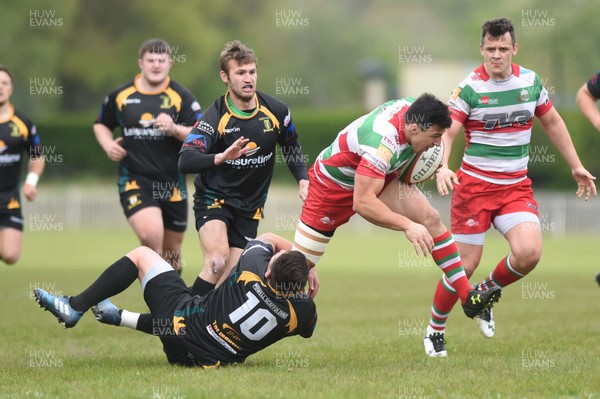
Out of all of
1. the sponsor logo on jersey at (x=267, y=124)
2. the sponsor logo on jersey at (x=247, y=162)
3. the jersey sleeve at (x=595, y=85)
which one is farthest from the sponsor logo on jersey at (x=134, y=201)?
the jersey sleeve at (x=595, y=85)

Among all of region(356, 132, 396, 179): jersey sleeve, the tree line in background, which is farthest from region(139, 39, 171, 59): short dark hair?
the tree line in background

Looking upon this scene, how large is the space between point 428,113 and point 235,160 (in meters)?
2.48

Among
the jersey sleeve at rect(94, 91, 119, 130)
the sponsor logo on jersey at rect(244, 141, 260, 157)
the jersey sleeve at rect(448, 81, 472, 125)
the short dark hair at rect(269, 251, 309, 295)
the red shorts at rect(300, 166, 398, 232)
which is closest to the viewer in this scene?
the short dark hair at rect(269, 251, 309, 295)

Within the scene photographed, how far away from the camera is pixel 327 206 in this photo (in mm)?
8391

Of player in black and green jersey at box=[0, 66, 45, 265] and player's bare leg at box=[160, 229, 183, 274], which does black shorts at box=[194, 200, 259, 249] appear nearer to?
player's bare leg at box=[160, 229, 183, 274]

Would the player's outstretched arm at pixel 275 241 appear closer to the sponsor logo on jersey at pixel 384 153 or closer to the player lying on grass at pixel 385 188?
the player lying on grass at pixel 385 188

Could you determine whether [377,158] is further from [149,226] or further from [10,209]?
[10,209]

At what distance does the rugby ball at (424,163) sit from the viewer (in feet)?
26.4

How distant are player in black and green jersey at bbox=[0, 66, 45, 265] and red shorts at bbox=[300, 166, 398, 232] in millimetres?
4896

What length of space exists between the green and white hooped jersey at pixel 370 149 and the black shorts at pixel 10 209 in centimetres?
535

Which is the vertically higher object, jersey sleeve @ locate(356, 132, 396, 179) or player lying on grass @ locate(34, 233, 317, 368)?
jersey sleeve @ locate(356, 132, 396, 179)

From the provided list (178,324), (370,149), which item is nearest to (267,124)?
(370,149)

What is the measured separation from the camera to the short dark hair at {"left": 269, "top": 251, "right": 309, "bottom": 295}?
22.9 ft

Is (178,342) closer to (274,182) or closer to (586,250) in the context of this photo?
(586,250)
